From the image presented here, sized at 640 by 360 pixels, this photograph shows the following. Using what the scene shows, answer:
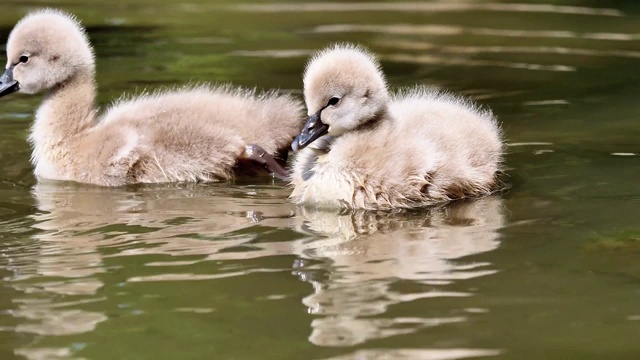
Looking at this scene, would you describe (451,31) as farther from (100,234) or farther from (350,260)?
(350,260)

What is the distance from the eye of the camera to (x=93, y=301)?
194 inches

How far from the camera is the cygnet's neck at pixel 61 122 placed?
752 cm

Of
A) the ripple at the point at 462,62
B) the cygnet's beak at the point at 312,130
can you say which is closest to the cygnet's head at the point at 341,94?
the cygnet's beak at the point at 312,130

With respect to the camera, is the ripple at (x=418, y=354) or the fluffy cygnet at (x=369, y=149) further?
the fluffy cygnet at (x=369, y=149)

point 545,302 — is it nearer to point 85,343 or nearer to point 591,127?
point 85,343

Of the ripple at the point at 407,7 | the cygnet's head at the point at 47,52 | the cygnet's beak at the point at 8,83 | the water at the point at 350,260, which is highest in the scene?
the ripple at the point at 407,7

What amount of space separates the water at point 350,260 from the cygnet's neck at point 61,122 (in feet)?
0.54

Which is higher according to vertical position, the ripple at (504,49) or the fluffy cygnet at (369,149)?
the ripple at (504,49)

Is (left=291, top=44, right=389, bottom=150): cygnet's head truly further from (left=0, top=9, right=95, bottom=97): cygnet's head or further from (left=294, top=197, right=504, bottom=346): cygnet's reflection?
(left=0, top=9, right=95, bottom=97): cygnet's head

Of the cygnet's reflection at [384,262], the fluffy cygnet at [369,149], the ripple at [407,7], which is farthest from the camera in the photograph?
the ripple at [407,7]

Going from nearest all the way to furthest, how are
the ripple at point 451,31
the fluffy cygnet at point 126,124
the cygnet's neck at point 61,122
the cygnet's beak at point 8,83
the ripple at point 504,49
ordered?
the fluffy cygnet at point 126,124
the cygnet's neck at point 61,122
the cygnet's beak at point 8,83
the ripple at point 504,49
the ripple at point 451,31

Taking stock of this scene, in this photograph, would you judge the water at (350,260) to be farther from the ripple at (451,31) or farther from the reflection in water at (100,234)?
the ripple at (451,31)

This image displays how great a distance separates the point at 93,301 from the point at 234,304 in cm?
53

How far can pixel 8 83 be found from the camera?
7.80 m
